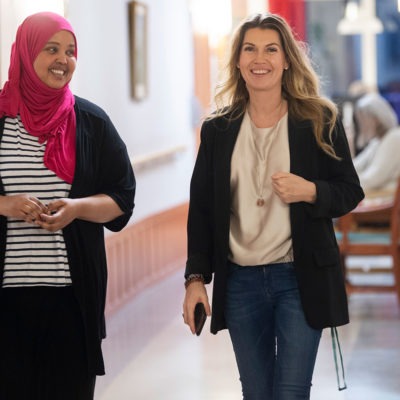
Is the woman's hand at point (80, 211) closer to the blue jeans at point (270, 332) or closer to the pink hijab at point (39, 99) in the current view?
the pink hijab at point (39, 99)

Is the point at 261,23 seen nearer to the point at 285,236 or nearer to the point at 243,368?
the point at 285,236

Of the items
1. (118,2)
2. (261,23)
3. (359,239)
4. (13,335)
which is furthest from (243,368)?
(118,2)

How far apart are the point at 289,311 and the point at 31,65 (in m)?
1.12

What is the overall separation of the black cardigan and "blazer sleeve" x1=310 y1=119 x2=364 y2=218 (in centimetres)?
65

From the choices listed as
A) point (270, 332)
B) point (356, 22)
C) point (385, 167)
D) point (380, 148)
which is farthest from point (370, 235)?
point (356, 22)

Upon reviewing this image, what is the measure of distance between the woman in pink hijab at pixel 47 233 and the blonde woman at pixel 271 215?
1.09 ft

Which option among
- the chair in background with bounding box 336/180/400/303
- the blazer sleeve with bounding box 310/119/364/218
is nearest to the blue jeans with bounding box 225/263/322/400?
the blazer sleeve with bounding box 310/119/364/218

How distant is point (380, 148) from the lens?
8.00m

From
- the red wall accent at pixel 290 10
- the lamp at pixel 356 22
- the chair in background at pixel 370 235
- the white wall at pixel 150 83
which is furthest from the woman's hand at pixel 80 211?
the lamp at pixel 356 22

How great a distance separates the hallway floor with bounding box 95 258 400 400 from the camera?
5.35 metres

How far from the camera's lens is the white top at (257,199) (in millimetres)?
3248

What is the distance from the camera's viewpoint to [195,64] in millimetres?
9852

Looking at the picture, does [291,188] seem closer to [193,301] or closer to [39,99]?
[193,301]

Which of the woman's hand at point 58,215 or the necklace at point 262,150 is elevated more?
the necklace at point 262,150
